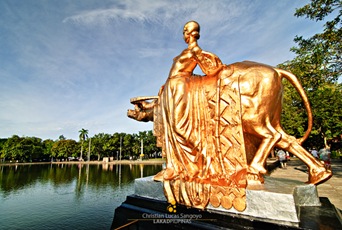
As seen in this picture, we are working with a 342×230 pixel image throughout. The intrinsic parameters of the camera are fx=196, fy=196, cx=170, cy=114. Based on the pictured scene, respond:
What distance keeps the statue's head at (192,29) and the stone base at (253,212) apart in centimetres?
302

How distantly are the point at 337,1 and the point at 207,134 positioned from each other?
7.39 meters

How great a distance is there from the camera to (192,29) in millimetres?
4055

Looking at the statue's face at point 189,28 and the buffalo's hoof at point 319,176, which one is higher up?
the statue's face at point 189,28

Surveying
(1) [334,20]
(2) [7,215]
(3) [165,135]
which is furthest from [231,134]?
(2) [7,215]

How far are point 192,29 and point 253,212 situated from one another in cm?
346

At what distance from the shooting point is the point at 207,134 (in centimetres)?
350

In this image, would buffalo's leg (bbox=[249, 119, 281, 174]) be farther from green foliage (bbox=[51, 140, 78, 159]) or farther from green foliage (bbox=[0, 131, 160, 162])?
green foliage (bbox=[51, 140, 78, 159])

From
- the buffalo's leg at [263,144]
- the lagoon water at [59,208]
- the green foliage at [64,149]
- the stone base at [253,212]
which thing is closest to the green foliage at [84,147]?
the green foliage at [64,149]

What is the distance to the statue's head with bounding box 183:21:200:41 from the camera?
405cm

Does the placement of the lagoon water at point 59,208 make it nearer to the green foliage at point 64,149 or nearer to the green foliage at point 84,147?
the green foliage at point 84,147

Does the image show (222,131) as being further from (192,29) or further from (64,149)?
(64,149)

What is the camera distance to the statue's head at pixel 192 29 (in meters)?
4.05

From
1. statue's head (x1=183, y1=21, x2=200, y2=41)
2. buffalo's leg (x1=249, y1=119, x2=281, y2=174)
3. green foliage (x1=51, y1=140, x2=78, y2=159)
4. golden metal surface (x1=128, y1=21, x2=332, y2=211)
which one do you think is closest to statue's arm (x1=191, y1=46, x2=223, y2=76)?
golden metal surface (x1=128, y1=21, x2=332, y2=211)

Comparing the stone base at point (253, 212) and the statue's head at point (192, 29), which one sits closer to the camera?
the stone base at point (253, 212)
